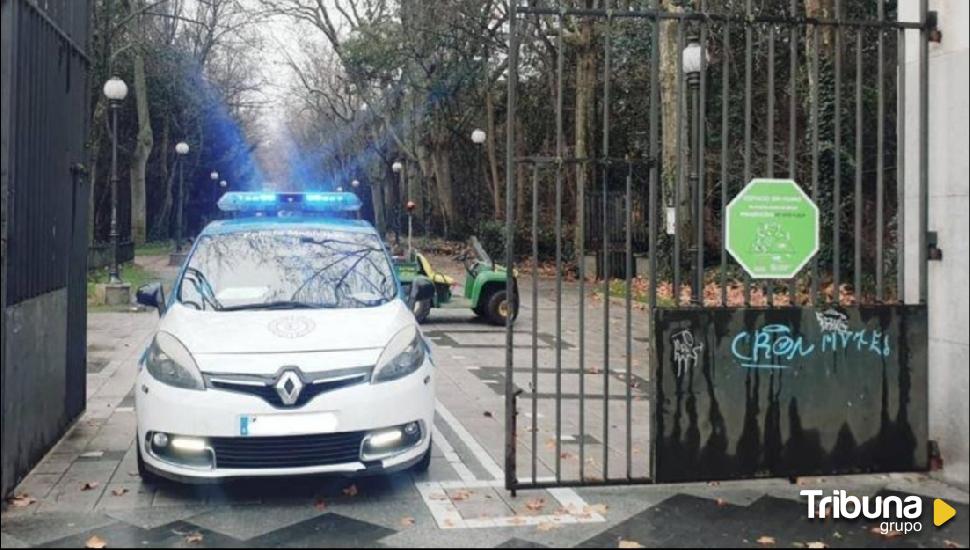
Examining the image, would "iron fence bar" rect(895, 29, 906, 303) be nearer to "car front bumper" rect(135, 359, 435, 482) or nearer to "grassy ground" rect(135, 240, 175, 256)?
"car front bumper" rect(135, 359, 435, 482)

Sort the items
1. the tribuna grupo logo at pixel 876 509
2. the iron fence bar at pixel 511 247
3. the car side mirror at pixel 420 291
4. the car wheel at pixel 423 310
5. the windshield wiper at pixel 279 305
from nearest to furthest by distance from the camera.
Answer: the tribuna grupo logo at pixel 876 509 → the iron fence bar at pixel 511 247 → the windshield wiper at pixel 279 305 → the car side mirror at pixel 420 291 → the car wheel at pixel 423 310

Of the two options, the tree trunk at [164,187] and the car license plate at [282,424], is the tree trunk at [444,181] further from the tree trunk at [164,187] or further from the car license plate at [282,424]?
the car license plate at [282,424]

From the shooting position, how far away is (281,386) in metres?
5.59

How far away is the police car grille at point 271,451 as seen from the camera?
18.4 feet

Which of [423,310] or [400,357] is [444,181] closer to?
[423,310]

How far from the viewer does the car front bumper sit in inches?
219

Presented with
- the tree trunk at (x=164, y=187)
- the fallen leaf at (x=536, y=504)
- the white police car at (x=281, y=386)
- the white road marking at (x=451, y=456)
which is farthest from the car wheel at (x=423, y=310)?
the tree trunk at (x=164, y=187)

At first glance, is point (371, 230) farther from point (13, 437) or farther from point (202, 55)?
point (202, 55)

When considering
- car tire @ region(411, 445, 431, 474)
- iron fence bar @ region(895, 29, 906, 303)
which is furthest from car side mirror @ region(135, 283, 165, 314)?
iron fence bar @ region(895, 29, 906, 303)

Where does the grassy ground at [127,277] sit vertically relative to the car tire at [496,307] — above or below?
above

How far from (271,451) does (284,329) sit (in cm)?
83

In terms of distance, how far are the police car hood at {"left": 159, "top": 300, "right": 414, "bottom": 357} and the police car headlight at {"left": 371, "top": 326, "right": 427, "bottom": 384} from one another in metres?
0.05

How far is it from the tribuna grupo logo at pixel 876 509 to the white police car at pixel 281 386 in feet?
8.40

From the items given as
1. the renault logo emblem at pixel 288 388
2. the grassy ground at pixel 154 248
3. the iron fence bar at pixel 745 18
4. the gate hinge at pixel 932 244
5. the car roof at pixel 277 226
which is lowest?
the renault logo emblem at pixel 288 388
